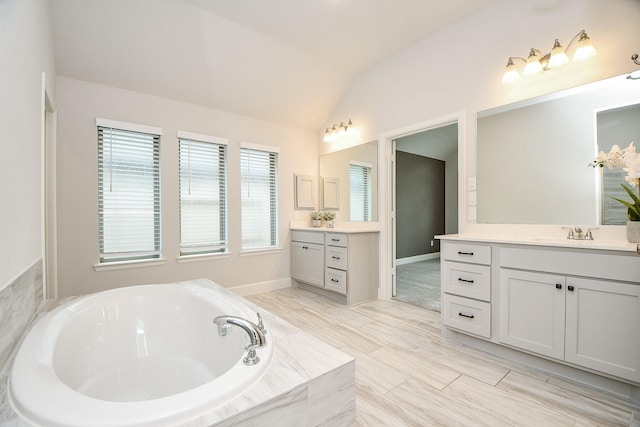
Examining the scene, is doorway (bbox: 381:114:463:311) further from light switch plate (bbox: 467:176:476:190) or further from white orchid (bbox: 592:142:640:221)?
white orchid (bbox: 592:142:640:221)

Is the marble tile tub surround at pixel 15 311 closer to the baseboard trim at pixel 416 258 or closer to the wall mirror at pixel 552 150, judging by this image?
the wall mirror at pixel 552 150

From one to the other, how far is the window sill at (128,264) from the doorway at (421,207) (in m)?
2.85

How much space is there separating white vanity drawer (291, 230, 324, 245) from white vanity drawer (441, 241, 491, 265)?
1.60 m

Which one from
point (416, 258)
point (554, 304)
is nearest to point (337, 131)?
point (554, 304)

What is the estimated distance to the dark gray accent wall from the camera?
5.62 m

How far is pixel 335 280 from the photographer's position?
338cm

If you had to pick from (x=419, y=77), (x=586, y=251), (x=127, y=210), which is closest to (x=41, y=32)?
(x=127, y=210)

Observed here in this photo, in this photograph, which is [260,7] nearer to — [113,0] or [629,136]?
[113,0]

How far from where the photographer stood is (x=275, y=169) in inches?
160

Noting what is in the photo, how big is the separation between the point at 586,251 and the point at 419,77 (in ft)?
7.51

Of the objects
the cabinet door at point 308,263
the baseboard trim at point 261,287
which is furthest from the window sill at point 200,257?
the cabinet door at point 308,263

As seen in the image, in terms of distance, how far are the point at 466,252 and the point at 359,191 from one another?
1804 millimetres

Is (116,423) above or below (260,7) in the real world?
Answer: below

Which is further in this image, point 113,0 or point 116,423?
point 113,0
